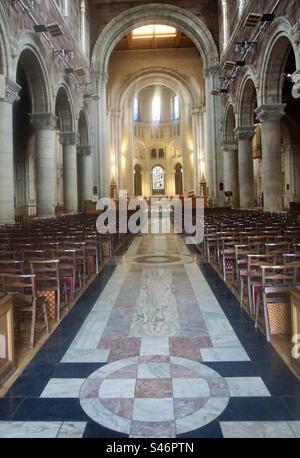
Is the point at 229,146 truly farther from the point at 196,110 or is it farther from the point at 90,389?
the point at 90,389

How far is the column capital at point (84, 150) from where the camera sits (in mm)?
27470

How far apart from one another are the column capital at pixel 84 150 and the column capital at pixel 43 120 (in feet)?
29.8

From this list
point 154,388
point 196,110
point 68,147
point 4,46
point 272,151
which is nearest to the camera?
point 154,388

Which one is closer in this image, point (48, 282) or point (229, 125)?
point (48, 282)

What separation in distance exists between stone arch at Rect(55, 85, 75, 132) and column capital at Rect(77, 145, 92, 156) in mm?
4155

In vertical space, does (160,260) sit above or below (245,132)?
below

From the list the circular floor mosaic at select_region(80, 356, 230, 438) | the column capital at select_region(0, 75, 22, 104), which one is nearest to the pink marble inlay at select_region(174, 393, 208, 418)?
the circular floor mosaic at select_region(80, 356, 230, 438)

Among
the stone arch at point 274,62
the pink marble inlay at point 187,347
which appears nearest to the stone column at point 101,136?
the stone arch at point 274,62

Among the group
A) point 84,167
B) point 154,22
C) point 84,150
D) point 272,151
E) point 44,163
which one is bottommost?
point 44,163

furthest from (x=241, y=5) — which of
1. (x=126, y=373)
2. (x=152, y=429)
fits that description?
(x=152, y=429)

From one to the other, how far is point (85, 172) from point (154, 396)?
83.0ft

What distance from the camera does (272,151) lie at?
698 inches
